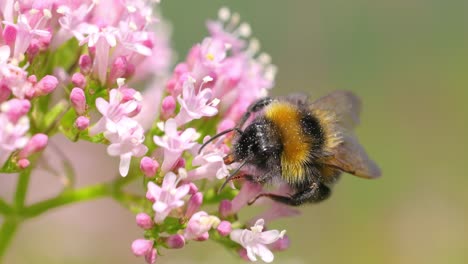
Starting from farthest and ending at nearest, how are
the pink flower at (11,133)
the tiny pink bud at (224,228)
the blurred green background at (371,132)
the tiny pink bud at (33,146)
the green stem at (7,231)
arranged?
the blurred green background at (371,132), the green stem at (7,231), the tiny pink bud at (224,228), the tiny pink bud at (33,146), the pink flower at (11,133)

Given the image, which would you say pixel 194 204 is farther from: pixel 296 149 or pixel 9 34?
pixel 9 34

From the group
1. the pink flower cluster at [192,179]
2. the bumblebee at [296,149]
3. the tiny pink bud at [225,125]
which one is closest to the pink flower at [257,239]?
the pink flower cluster at [192,179]

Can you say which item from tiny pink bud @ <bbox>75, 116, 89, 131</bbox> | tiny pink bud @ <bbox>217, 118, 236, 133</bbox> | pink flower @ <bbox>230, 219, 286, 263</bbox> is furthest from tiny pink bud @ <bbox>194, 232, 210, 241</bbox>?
tiny pink bud @ <bbox>75, 116, 89, 131</bbox>

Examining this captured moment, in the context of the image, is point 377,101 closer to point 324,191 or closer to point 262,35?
point 262,35

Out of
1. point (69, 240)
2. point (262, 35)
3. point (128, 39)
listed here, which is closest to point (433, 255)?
point (69, 240)

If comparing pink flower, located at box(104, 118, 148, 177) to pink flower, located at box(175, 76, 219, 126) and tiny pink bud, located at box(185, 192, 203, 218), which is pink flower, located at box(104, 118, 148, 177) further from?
tiny pink bud, located at box(185, 192, 203, 218)

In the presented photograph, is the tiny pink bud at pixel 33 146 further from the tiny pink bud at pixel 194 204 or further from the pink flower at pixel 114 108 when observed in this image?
the tiny pink bud at pixel 194 204
